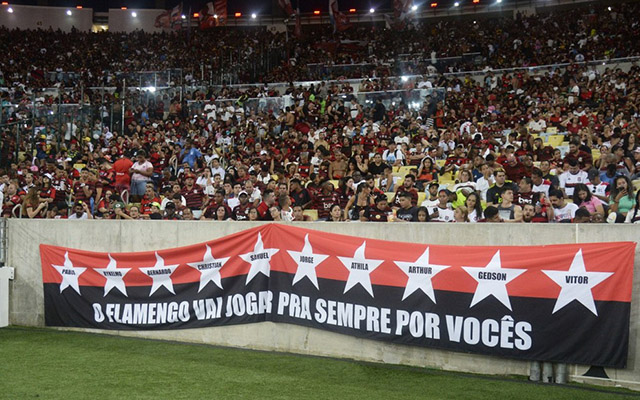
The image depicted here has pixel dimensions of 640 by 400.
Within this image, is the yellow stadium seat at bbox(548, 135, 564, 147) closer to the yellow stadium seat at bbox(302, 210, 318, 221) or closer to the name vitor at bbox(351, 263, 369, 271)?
the yellow stadium seat at bbox(302, 210, 318, 221)

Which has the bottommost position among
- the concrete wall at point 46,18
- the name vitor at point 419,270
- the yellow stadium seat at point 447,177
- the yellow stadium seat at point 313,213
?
the name vitor at point 419,270

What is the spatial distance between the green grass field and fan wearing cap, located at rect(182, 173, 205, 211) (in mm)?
5093

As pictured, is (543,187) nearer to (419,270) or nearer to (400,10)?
(419,270)

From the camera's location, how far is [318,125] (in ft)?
65.4

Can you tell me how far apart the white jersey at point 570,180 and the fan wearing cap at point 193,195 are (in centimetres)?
673

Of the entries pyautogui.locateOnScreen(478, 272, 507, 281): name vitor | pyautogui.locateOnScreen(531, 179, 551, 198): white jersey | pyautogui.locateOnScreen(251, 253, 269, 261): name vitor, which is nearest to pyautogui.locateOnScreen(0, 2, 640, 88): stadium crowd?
pyautogui.locateOnScreen(531, 179, 551, 198): white jersey

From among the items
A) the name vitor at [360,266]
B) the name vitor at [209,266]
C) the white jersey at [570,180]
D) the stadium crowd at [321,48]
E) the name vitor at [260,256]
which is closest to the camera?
the name vitor at [360,266]

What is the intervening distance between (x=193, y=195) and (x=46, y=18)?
119 feet

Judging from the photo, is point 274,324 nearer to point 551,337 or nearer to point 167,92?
point 551,337

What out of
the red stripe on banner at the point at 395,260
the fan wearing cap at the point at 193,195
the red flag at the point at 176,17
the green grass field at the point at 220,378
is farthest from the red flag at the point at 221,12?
the green grass field at the point at 220,378

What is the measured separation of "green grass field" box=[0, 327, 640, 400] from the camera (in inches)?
237

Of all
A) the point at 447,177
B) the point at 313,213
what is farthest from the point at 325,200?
the point at 447,177

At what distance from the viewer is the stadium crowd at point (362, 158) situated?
10414 millimetres

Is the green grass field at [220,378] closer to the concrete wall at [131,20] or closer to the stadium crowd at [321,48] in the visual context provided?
the stadium crowd at [321,48]
